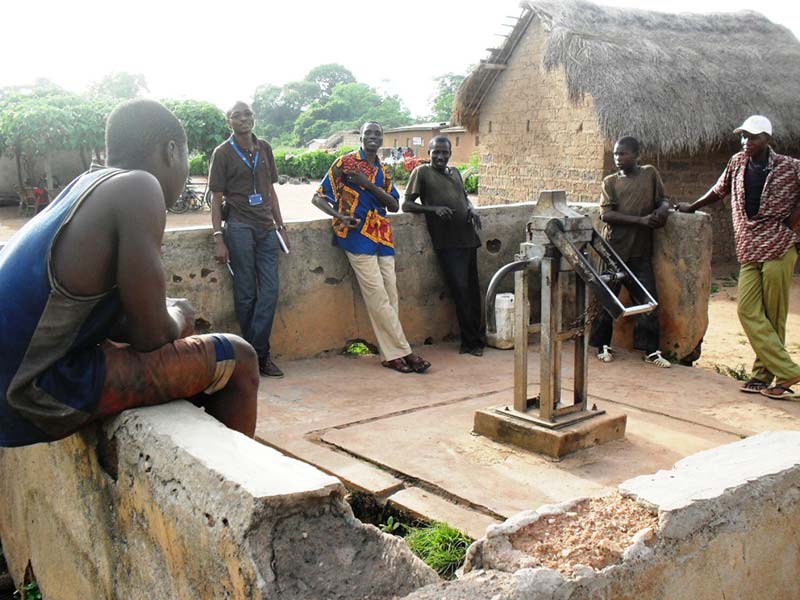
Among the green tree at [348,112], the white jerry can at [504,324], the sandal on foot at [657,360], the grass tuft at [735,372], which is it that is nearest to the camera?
the grass tuft at [735,372]

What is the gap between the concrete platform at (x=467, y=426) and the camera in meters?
3.71

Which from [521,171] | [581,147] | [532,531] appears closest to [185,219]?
[521,171]

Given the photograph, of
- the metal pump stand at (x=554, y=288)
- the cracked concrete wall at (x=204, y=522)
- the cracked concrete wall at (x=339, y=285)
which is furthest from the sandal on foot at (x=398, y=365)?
the cracked concrete wall at (x=204, y=522)

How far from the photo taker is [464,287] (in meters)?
6.41

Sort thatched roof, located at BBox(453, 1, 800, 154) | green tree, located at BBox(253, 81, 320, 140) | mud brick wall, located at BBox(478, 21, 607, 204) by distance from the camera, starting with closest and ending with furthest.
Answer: thatched roof, located at BBox(453, 1, 800, 154) → mud brick wall, located at BBox(478, 21, 607, 204) → green tree, located at BBox(253, 81, 320, 140)

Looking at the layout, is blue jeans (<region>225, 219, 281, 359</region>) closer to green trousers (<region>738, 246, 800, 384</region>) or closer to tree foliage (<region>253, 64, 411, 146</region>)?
green trousers (<region>738, 246, 800, 384</region>)

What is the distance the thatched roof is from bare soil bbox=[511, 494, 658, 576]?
9451 millimetres

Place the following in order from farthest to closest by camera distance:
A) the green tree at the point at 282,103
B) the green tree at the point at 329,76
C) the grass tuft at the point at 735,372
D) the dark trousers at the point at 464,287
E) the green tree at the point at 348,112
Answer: the green tree at the point at 329,76 < the green tree at the point at 282,103 < the green tree at the point at 348,112 < the dark trousers at the point at 464,287 < the grass tuft at the point at 735,372

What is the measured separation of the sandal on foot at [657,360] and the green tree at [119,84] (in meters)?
66.2

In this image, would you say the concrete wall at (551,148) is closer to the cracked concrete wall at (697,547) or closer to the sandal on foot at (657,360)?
the sandal on foot at (657,360)

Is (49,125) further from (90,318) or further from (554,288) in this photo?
(90,318)

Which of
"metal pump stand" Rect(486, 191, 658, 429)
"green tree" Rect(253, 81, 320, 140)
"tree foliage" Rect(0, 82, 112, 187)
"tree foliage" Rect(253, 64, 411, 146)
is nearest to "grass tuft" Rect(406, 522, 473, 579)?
"metal pump stand" Rect(486, 191, 658, 429)

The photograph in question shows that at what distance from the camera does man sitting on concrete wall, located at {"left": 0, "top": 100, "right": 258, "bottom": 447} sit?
2.26 m

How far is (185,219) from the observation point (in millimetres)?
23891
